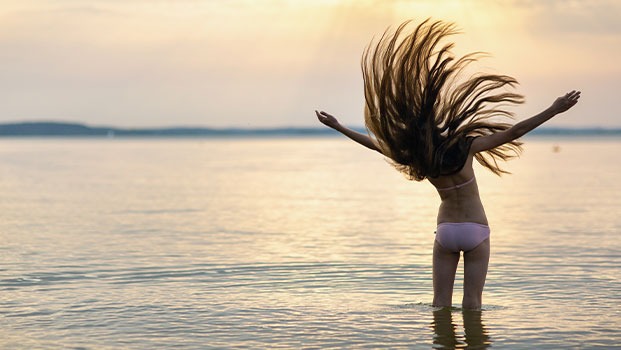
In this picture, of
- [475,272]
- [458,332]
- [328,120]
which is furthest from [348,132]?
[458,332]

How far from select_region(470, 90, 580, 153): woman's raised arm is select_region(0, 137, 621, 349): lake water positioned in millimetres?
1631

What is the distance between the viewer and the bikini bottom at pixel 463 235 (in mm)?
8367

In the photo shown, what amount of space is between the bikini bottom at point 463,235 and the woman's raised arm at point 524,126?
0.65m

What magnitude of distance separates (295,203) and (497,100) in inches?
686

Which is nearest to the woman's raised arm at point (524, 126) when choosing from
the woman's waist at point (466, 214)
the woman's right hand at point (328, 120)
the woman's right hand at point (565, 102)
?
the woman's right hand at point (565, 102)

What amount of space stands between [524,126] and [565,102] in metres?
0.35

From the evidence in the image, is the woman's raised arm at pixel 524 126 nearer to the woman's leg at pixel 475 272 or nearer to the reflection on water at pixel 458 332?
the woman's leg at pixel 475 272

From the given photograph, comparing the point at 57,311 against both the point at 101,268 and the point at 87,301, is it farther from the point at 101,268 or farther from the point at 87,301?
the point at 101,268

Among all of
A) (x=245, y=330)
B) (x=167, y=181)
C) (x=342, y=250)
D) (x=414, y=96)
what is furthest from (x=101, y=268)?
(x=167, y=181)

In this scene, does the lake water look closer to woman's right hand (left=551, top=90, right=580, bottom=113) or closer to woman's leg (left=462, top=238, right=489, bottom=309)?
woman's leg (left=462, top=238, right=489, bottom=309)

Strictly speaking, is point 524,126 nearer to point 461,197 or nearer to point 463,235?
point 461,197

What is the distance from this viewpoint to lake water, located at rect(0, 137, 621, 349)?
8.87 meters

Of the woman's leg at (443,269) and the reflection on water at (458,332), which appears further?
the woman's leg at (443,269)

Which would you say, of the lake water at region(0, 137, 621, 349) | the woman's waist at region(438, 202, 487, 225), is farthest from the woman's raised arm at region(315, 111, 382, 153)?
the lake water at region(0, 137, 621, 349)
